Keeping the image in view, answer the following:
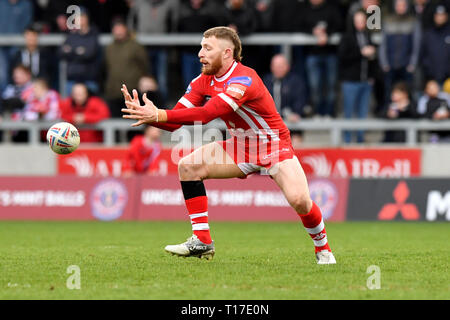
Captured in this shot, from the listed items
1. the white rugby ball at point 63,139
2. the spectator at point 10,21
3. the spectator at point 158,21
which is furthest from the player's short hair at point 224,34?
the spectator at point 10,21

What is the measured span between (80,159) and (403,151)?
660 centimetres

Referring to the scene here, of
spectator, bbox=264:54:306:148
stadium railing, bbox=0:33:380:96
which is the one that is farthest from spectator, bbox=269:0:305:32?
spectator, bbox=264:54:306:148

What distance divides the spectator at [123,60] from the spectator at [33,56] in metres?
1.51

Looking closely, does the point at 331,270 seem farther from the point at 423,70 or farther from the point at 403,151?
the point at 423,70

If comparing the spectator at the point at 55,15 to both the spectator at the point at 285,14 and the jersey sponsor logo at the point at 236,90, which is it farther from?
the jersey sponsor logo at the point at 236,90

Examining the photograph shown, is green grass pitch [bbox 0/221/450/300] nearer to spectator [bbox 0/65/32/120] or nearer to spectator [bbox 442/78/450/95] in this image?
spectator [bbox 442/78/450/95]

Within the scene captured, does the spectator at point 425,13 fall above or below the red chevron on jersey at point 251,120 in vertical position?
above

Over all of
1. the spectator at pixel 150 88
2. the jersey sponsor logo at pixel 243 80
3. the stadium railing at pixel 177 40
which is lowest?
the spectator at pixel 150 88

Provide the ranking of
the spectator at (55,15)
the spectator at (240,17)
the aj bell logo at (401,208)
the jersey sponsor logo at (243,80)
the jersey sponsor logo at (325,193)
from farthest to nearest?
the spectator at (55,15), the spectator at (240,17), the jersey sponsor logo at (325,193), the aj bell logo at (401,208), the jersey sponsor logo at (243,80)

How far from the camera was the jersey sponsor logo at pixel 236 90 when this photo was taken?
899cm

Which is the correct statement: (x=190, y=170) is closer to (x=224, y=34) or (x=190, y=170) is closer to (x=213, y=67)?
(x=213, y=67)

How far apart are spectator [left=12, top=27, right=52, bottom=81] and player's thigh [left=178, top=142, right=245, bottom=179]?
974cm

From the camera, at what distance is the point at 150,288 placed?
7.66 m
